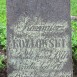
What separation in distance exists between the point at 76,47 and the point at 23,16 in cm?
183

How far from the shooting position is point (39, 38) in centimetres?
538

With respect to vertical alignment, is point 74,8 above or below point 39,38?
below

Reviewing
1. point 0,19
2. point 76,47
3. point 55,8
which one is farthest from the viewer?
point 0,19

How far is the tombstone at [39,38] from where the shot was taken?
522 cm

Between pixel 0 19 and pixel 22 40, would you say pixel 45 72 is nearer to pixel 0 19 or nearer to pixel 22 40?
pixel 22 40

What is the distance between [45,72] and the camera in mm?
5520

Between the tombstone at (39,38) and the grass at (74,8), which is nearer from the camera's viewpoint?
the tombstone at (39,38)

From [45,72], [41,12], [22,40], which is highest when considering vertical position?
[41,12]

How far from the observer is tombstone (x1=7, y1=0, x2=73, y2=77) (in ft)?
17.1

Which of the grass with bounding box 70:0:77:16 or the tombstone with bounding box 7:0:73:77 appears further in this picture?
the grass with bounding box 70:0:77:16

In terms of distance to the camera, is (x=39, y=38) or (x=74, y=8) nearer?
(x=39, y=38)

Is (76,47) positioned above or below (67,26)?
below

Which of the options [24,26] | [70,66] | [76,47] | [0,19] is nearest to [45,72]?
[70,66]

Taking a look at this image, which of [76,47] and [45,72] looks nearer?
[45,72]
